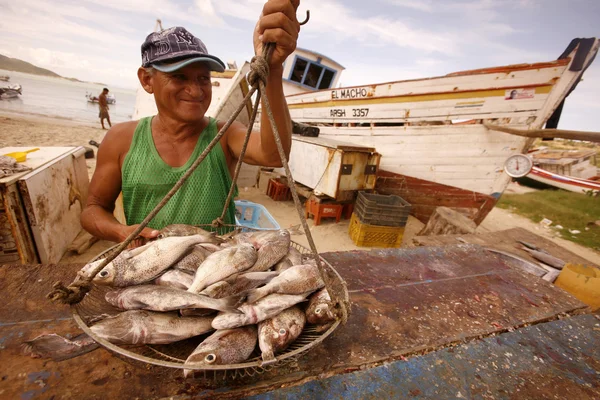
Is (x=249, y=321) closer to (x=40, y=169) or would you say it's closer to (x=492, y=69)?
(x=40, y=169)

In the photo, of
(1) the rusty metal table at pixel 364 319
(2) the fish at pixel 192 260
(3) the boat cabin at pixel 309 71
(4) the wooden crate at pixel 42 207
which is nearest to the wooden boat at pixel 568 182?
(3) the boat cabin at pixel 309 71

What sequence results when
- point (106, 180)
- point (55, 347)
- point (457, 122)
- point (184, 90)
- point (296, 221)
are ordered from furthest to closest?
point (296, 221) → point (457, 122) → point (106, 180) → point (184, 90) → point (55, 347)

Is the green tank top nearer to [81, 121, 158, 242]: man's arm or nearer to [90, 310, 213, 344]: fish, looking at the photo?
[81, 121, 158, 242]: man's arm

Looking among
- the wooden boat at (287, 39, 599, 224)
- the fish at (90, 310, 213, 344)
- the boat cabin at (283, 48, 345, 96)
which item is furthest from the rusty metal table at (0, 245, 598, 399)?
the boat cabin at (283, 48, 345, 96)

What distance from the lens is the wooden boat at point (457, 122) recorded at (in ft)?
18.1

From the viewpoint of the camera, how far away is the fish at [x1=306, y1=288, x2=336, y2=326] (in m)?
1.21

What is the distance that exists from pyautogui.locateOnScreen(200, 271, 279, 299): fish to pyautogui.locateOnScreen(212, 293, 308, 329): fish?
0.15m

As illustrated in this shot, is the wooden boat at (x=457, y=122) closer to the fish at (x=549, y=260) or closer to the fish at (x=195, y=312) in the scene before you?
the fish at (x=549, y=260)

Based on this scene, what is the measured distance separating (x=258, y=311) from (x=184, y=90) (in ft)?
5.45

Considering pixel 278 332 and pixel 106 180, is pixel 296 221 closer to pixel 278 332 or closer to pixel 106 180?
pixel 106 180

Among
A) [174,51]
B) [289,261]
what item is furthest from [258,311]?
[174,51]

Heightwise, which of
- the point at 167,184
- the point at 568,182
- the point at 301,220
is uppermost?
the point at 568,182

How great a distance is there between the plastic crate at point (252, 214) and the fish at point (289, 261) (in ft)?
11.1

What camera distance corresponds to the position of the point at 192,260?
1.53 meters
